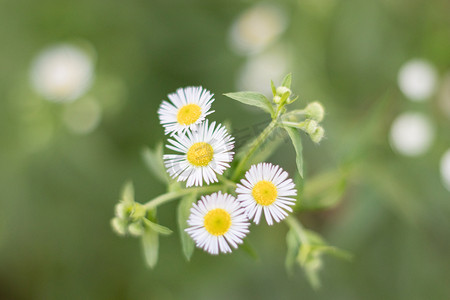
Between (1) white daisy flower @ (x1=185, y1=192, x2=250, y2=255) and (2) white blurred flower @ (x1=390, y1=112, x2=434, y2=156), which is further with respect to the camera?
(2) white blurred flower @ (x1=390, y1=112, x2=434, y2=156)

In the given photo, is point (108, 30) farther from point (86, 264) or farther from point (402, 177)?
point (402, 177)

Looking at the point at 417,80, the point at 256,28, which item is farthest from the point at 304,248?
the point at 256,28

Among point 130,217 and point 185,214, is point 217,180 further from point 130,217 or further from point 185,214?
point 130,217

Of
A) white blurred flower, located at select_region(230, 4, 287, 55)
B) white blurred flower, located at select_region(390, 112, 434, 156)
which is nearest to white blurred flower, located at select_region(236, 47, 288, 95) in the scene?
white blurred flower, located at select_region(230, 4, 287, 55)

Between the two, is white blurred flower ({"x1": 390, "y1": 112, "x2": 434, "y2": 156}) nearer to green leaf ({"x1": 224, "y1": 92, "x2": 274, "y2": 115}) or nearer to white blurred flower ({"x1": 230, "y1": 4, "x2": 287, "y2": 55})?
white blurred flower ({"x1": 230, "y1": 4, "x2": 287, "y2": 55})

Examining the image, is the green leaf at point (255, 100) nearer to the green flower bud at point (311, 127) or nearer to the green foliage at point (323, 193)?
the green flower bud at point (311, 127)

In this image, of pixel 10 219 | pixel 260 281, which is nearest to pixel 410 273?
pixel 260 281
